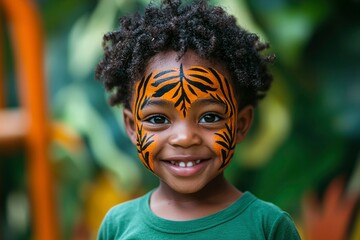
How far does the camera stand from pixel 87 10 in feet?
17.5

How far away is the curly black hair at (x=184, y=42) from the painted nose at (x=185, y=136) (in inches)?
8.9

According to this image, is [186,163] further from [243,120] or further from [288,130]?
[288,130]

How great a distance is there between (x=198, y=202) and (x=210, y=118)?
30cm

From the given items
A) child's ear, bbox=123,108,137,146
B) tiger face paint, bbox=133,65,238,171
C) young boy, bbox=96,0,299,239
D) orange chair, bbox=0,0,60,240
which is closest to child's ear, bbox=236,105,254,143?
young boy, bbox=96,0,299,239

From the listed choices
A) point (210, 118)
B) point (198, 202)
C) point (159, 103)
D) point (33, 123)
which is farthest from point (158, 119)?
point (33, 123)

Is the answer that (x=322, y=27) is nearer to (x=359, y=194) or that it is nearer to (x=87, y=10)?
(x=359, y=194)

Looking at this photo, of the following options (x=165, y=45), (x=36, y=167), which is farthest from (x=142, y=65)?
(x=36, y=167)

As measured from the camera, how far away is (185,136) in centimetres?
244

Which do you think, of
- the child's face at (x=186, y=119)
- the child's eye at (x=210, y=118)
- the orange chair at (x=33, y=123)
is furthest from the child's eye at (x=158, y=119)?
the orange chair at (x=33, y=123)

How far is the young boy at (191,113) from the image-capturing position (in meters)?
2.48

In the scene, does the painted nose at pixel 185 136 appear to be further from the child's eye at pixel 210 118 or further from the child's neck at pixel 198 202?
the child's neck at pixel 198 202

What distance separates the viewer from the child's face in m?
2.47

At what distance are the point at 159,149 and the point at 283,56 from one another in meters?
2.20

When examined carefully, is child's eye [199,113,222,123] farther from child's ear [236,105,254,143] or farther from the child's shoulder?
the child's shoulder
